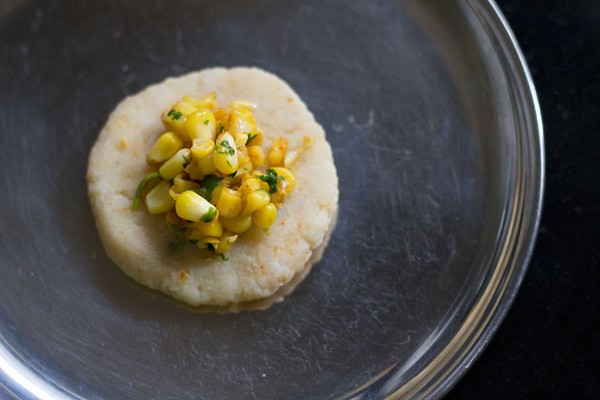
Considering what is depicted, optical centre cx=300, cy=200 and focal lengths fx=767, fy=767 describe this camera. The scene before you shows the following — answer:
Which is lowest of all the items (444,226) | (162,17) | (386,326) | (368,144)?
(386,326)

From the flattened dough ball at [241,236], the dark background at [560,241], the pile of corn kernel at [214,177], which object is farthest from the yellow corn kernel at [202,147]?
the dark background at [560,241]

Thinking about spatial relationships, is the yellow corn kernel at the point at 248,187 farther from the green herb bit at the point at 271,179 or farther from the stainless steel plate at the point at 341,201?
the stainless steel plate at the point at 341,201

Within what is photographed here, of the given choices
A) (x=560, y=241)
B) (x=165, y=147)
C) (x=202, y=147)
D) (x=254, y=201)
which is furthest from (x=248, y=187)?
(x=560, y=241)

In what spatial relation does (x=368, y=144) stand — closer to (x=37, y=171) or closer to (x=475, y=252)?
(x=475, y=252)

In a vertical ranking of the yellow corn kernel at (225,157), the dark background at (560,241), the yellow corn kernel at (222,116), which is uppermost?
the yellow corn kernel at (222,116)

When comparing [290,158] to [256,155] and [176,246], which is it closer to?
[256,155]

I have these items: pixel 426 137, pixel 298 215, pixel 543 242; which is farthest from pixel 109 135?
pixel 543 242
